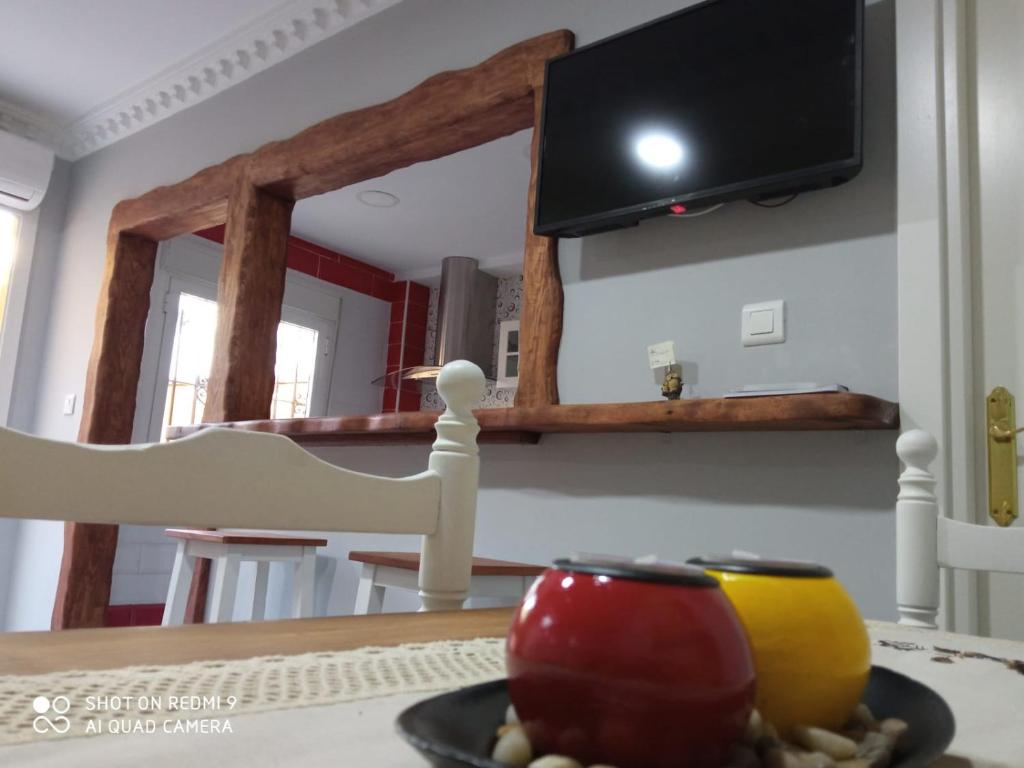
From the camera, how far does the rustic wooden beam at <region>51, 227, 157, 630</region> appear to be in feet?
11.5

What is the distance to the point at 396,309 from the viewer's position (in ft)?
19.9

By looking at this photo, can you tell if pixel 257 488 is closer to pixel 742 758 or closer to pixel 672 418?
pixel 742 758

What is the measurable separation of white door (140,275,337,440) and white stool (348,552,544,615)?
2.24 metres

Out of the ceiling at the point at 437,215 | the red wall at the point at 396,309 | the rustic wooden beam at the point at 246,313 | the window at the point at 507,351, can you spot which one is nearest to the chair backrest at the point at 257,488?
the rustic wooden beam at the point at 246,313

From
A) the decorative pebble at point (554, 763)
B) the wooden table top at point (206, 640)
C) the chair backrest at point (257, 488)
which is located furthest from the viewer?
the chair backrest at point (257, 488)

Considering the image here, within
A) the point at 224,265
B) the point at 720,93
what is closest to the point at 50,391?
the point at 224,265

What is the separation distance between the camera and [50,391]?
13.4 feet

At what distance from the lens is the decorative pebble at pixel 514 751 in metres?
0.28

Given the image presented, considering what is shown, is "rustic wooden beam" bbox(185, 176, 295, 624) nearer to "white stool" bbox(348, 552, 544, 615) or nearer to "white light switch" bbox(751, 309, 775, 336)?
"white stool" bbox(348, 552, 544, 615)

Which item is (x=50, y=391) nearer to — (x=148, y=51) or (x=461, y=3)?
(x=148, y=51)

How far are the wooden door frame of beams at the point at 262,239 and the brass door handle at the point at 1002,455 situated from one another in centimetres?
97

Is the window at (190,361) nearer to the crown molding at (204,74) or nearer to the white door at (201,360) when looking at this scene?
the white door at (201,360)

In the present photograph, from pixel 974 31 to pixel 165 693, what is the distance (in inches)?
78.0

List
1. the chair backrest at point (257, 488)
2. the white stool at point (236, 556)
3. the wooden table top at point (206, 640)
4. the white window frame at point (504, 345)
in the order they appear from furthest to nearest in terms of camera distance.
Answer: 1. the white window frame at point (504, 345)
2. the white stool at point (236, 556)
3. the chair backrest at point (257, 488)
4. the wooden table top at point (206, 640)
